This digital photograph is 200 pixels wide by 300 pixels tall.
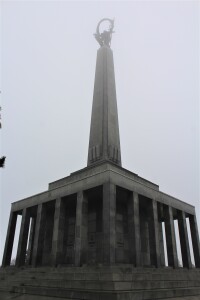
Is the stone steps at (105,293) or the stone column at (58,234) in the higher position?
the stone column at (58,234)

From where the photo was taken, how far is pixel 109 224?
18.7m

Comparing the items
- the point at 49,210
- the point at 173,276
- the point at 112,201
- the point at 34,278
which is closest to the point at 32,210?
the point at 49,210

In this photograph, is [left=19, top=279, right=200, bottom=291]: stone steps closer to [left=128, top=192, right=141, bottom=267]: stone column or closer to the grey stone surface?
[left=128, top=192, right=141, bottom=267]: stone column

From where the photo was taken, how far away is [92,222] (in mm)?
23812

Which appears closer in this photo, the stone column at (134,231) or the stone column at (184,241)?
the stone column at (134,231)

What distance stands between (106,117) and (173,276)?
56.8ft

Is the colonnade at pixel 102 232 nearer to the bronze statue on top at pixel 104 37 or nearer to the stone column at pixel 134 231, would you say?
the stone column at pixel 134 231

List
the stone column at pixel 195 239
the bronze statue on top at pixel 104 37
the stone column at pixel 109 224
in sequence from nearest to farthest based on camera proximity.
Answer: the stone column at pixel 109 224 → the stone column at pixel 195 239 → the bronze statue on top at pixel 104 37

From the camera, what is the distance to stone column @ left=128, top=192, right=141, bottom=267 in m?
20.0

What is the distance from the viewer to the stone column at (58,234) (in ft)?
73.2

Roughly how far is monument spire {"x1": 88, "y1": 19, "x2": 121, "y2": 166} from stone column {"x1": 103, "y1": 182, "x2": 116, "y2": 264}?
20.4 feet

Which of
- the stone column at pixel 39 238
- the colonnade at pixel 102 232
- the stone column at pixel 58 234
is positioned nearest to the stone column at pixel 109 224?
the colonnade at pixel 102 232

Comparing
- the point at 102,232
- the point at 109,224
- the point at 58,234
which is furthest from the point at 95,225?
the point at 109,224

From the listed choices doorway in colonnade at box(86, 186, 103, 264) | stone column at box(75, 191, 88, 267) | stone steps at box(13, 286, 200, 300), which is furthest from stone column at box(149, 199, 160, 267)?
stone column at box(75, 191, 88, 267)
